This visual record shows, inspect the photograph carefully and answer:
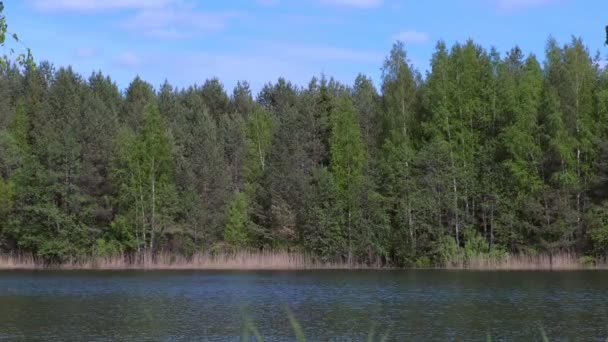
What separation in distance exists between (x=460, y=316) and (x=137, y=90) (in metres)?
84.2

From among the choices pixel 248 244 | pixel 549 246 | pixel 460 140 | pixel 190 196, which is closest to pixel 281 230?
pixel 248 244

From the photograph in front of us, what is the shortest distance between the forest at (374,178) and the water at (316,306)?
1024cm

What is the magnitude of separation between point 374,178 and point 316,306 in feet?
108

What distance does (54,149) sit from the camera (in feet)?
224

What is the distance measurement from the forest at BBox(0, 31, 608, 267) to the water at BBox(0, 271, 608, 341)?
1024 centimetres

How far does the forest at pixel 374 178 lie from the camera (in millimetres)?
60375

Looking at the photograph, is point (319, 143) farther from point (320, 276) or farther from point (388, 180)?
point (320, 276)

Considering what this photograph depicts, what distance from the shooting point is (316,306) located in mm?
33500

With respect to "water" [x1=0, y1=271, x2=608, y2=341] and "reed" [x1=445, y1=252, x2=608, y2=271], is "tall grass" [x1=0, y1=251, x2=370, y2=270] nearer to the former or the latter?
"reed" [x1=445, y1=252, x2=608, y2=271]

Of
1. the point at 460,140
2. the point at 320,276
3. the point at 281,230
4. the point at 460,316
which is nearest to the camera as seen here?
the point at 460,316

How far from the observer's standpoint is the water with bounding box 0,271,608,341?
2525 cm

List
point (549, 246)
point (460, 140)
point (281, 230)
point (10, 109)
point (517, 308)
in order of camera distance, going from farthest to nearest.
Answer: point (10, 109) < point (281, 230) < point (460, 140) < point (549, 246) < point (517, 308)

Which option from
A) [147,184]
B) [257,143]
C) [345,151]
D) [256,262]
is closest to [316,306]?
[256,262]

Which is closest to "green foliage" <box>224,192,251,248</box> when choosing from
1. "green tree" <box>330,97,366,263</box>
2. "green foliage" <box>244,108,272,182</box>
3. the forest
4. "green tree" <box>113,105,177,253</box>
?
the forest
